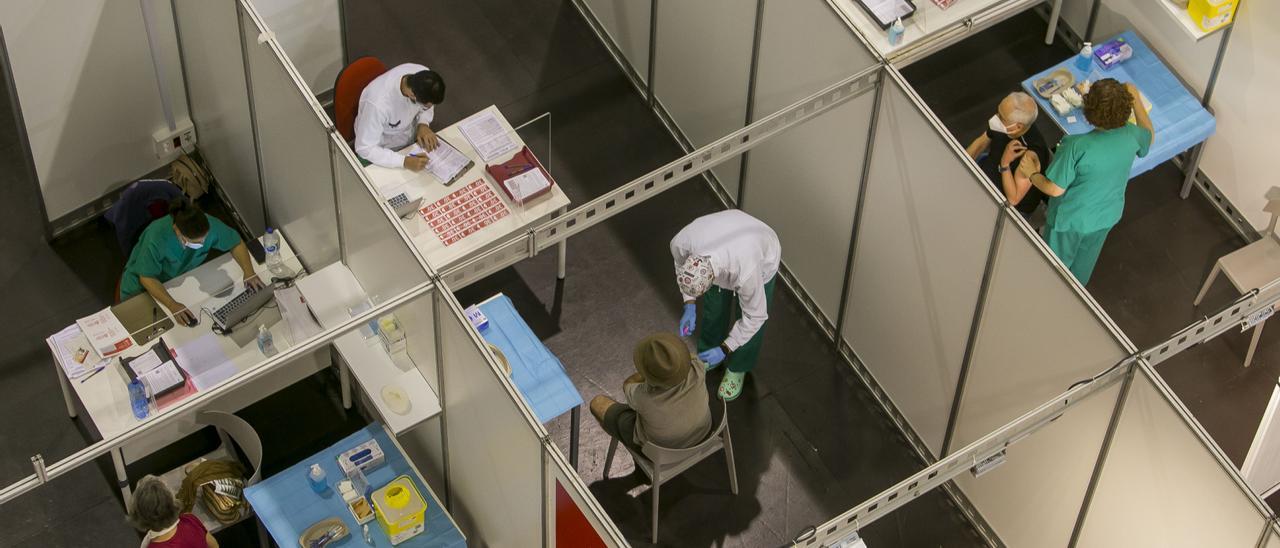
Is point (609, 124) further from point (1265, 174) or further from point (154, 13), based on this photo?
point (1265, 174)

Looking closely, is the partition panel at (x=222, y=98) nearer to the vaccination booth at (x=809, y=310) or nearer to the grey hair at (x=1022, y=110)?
the vaccination booth at (x=809, y=310)

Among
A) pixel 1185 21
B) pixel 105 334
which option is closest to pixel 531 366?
pixel 105 334

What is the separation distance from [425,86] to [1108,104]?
9.51ft

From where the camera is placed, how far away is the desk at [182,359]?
6824 millimetres

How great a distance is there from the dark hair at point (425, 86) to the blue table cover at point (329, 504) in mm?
1564

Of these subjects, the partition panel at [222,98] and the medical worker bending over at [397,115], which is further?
the medical worker bending over at [397,115]

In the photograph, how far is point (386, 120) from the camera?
7.59 meters

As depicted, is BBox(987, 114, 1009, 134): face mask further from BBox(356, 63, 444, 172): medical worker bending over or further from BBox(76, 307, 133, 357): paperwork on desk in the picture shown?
BBox(76, 307, 133, 357): paperwork on desk

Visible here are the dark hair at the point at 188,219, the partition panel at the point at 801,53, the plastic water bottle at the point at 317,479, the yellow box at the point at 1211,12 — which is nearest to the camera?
the plastic water bottle at the point at 317,479

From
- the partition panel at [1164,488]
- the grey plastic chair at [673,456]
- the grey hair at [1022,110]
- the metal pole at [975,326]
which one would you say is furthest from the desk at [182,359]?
the partition panel at [1164,488]

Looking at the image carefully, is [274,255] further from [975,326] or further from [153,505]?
[975,326]

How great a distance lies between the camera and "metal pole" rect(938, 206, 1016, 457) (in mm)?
6488

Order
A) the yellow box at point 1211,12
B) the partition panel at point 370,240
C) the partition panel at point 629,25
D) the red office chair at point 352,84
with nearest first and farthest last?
the partition panel at point 370,240, the red office chair at point 352,84, the yellow box at point 1211,12, the partition panel at point 629,25

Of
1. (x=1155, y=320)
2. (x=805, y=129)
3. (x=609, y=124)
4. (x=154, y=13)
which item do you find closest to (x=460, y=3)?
(x=609, y=124)
